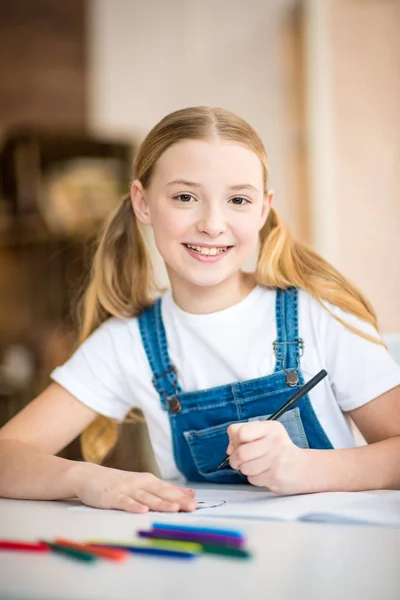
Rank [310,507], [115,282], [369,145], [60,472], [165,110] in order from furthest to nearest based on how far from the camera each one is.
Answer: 1. [165,110]
2. [369,145]
3. [115,282]
4. [60,472]
5. [310,507]

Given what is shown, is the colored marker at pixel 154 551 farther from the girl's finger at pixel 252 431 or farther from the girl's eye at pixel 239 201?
the girl's eye at pixel 239 201

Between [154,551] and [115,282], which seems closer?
[154,551]

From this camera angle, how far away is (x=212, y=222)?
886 mm

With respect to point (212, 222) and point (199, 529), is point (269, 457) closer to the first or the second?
point (199, 529)

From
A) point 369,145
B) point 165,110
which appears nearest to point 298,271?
point 369,145

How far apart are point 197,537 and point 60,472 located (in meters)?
0.30

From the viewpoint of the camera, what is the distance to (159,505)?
2.42ft

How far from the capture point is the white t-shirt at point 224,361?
916mm

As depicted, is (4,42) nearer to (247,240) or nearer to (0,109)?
(0,109)

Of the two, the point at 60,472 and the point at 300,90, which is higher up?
the point at 300,90

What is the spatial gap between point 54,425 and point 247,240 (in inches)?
13.9

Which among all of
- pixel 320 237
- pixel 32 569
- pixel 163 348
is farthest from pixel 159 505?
pixel 320 237

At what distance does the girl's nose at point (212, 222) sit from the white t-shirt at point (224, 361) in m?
0.15

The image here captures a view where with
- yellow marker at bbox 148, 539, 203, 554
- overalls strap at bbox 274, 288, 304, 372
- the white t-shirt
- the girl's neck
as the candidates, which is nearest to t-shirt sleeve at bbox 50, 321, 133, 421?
the white t-shirt
